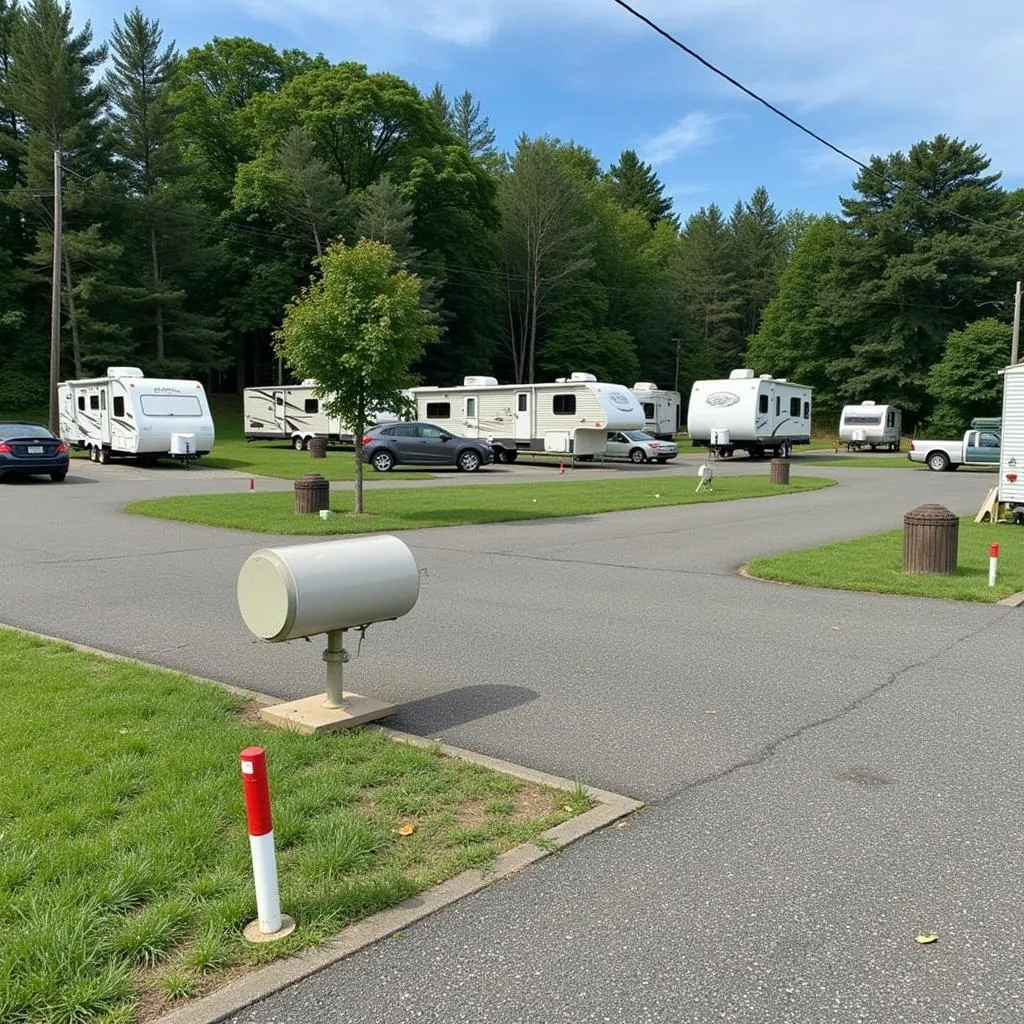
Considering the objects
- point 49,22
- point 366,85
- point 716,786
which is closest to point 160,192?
point 49,22

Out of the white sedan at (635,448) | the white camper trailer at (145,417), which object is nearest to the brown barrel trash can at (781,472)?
the white sedan at (635,448)

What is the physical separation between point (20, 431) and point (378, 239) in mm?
25670

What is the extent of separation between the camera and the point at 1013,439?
16.1 m

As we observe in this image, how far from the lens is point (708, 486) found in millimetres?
24000

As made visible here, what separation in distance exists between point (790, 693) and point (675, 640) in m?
1.58

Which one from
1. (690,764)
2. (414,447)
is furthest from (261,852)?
(414,447)

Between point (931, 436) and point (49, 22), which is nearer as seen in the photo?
point (49, 22)

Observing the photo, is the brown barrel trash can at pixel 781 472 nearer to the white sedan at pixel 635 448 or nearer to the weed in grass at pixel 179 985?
the white sedan at pixel 635 448

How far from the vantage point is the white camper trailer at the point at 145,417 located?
27203mm

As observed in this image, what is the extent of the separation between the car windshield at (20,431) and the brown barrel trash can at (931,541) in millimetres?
20837

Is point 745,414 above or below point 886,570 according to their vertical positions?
above

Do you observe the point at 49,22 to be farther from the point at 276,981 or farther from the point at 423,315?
the point at 276,981

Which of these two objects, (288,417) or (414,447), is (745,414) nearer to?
(414,447)

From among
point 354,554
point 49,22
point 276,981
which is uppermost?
point 49,22
